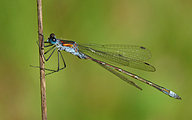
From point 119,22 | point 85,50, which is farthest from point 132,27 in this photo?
point 85,50

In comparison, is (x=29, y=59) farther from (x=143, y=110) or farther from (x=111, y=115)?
(x=143, y=110)

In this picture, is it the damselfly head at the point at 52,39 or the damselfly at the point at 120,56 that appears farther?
the damselfly at the point at 120,56

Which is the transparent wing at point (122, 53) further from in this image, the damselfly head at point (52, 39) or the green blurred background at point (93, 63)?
the damselfly head at point (52, 39)

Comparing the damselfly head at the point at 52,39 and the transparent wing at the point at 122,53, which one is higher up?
the damselfly head at the point at 52,39

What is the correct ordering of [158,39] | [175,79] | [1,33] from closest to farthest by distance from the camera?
[1,33], [175,79], [158,39]

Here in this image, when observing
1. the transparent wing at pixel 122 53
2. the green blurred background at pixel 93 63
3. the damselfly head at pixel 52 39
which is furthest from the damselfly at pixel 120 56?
the damselfly head at pixel 52 39

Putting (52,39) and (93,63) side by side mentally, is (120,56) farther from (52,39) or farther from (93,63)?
(52,39)

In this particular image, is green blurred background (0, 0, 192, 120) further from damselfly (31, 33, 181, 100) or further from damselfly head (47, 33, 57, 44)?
damselfly head (47, 33, 57, 44)

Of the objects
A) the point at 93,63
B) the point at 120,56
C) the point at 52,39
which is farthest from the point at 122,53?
the point at 52,39
